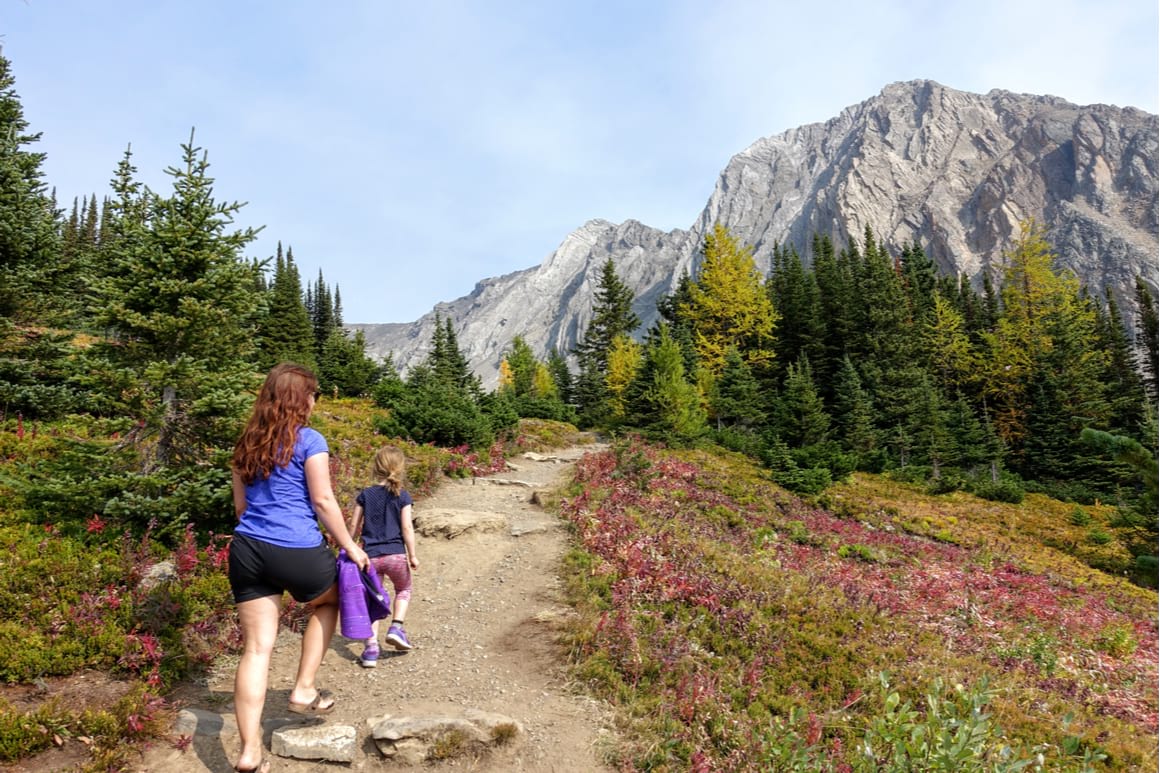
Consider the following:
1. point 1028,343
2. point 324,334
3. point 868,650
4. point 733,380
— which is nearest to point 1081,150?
point 1028,343

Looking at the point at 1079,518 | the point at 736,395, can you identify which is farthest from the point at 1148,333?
the point at 736,395

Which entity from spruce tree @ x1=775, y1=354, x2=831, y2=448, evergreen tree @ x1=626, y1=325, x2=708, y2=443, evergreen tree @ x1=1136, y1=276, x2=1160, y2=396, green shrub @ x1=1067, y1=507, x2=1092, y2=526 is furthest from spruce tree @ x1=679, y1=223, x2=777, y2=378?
evergreen tree @ x1=1136, y1=276, x2=1160, y2=396

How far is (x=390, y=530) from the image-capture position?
6.80 m

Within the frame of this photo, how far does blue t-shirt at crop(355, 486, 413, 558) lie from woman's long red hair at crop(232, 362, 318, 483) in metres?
2.81

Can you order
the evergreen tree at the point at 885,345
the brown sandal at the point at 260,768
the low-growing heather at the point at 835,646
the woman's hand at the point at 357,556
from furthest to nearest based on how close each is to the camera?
the evergreen tree at the point at 885,345 → the low-growing heather at the point at 835,646 → the woman's hand at the point at 357,556 → the brown sandal at the point at 260,768

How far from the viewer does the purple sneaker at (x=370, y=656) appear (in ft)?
20.4

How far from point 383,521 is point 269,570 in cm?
295

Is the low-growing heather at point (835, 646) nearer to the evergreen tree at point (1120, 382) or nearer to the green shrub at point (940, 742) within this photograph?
the green shrub at point (940, 742)

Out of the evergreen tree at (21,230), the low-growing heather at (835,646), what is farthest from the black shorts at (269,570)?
the evergreen tree at (21,230)

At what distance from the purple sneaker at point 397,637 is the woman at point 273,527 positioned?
2.49m

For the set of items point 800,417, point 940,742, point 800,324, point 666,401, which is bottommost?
point 940,742

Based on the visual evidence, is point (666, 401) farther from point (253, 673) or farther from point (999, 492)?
point (253, 673)

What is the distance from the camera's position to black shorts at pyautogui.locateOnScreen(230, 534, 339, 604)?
386 centimetres

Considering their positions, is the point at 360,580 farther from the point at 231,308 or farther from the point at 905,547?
the point at 905,547
